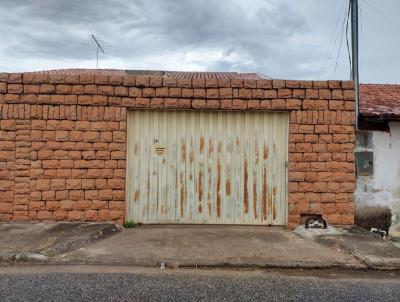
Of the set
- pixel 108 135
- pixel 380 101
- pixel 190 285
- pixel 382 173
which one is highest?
pixel 380 101

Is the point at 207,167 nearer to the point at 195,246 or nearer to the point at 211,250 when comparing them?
the point at 195,246

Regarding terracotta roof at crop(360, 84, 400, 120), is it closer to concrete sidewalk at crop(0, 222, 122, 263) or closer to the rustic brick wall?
the rustic brick wall

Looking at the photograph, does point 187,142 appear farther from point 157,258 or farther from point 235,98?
point 157,258

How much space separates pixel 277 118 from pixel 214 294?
4.08m

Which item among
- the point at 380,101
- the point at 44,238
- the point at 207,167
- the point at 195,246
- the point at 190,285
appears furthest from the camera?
the point at 380,101

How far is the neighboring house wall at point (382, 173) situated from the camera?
740 cm

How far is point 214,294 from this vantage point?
4.16m

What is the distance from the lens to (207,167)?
7367 millimetres

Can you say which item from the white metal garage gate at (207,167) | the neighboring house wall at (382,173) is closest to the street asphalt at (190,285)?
the white metal garage gate at (207,167)

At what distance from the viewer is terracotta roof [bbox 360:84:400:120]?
7.34 m

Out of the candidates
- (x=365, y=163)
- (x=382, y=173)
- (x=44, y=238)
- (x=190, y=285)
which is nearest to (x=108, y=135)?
(x=44, y=238)

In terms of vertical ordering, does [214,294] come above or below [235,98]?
below

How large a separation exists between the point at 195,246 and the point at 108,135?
2665 mm

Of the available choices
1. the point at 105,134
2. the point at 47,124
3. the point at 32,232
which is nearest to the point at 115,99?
the point at 105,134
